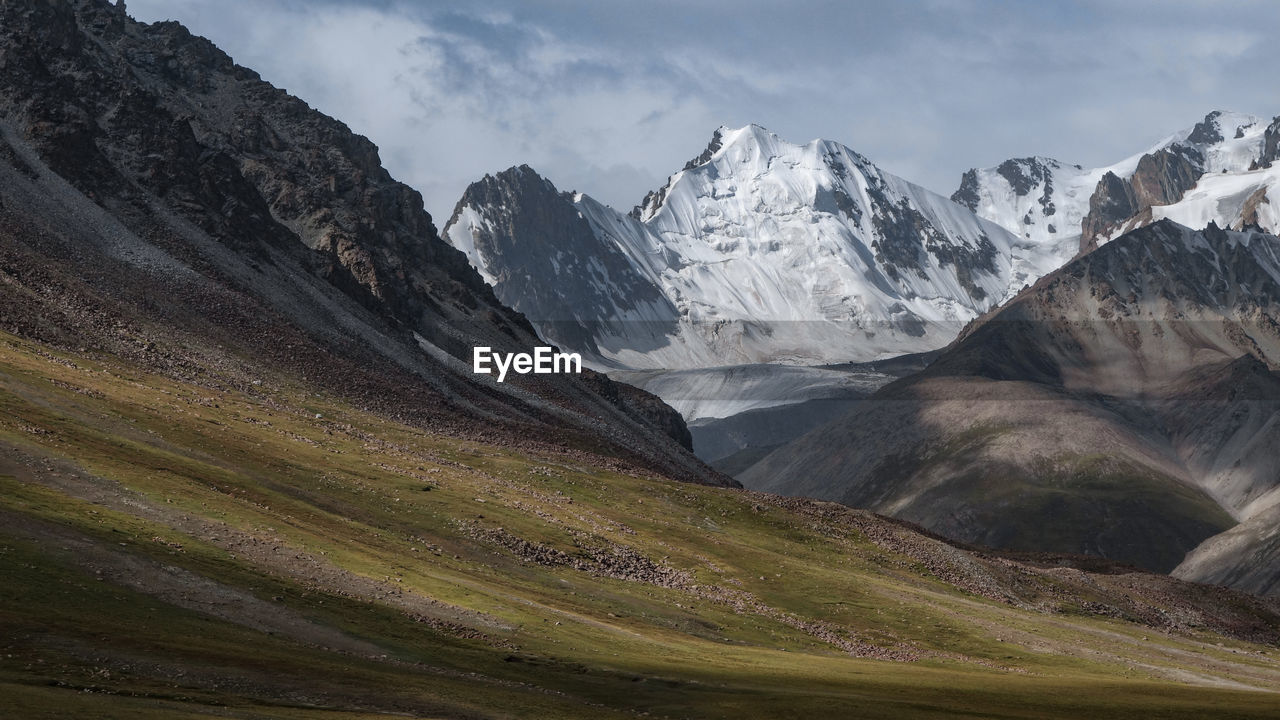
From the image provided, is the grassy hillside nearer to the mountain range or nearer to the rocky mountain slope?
the mountain range

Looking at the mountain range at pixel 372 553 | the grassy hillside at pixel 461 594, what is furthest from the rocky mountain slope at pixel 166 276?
the grassy hillside at pixel 461 594

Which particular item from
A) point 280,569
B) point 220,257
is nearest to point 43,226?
point 220,257

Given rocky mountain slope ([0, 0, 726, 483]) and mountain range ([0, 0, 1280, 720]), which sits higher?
rocky mountain slope ([0, 0, 726, 483])

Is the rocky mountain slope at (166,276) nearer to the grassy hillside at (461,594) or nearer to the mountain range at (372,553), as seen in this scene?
the mountain range at (372,553)

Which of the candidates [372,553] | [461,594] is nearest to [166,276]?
[372,553]

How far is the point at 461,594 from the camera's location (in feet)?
209

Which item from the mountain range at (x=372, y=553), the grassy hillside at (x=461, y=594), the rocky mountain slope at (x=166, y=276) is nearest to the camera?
the grassy hillside at (x=461, y=594)

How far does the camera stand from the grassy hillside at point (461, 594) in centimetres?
4262

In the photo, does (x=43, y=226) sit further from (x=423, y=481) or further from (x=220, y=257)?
(x=423, y=481)

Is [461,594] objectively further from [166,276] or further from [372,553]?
[166,276]

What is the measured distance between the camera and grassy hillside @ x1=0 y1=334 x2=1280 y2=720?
42.6 m

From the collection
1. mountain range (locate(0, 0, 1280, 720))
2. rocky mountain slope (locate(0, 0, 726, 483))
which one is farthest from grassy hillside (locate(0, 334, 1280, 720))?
rocky mountain slope (locate(0, 0, 726, 483))

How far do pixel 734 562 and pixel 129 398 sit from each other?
1716 inches

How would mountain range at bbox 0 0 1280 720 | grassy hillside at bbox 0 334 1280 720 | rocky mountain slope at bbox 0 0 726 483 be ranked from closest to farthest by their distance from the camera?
grassy hillside at bbox 0 334 1280 720, mountain range at bbox 0 0 1280 720, rocky mountain slope at bbox 0 0 726 483
